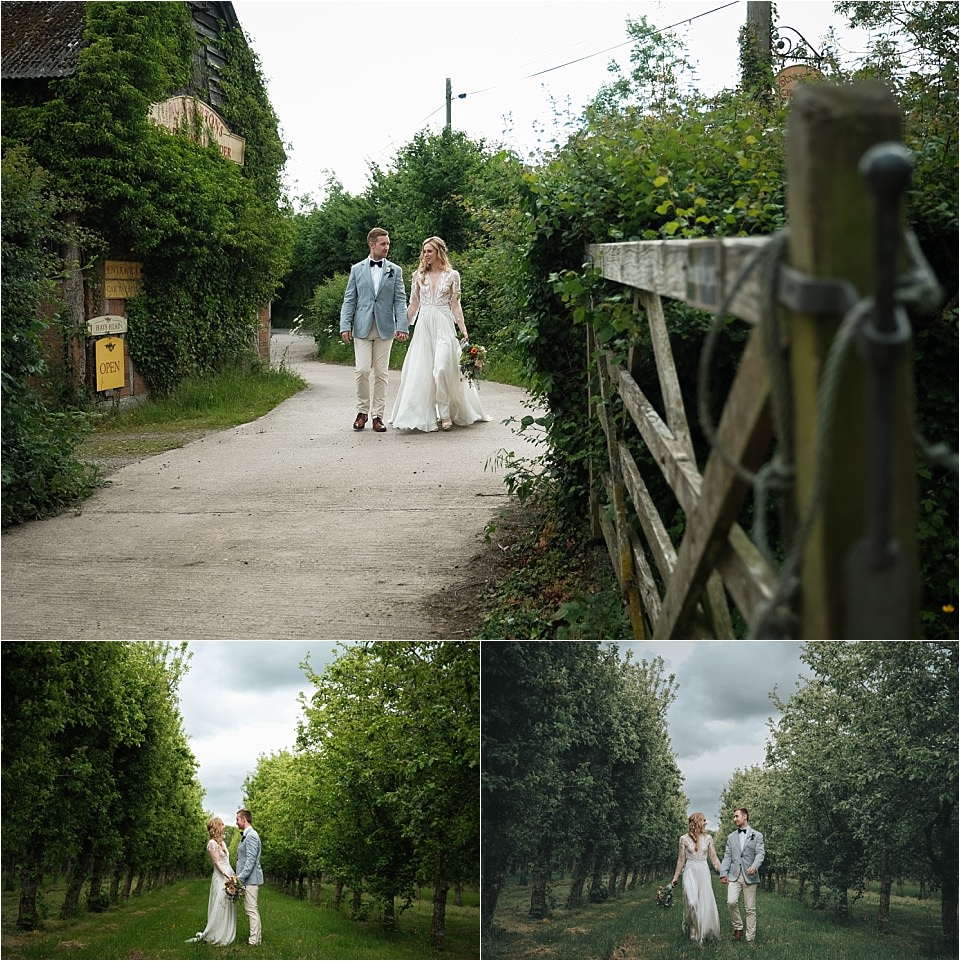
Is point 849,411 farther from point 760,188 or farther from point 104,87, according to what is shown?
point 104,87

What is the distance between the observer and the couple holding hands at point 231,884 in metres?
5.39

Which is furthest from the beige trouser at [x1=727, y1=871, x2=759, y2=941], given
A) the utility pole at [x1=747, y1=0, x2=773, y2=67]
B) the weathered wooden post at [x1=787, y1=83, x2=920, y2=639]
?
the utility pole at [x1=747, y1=0, x2=773, y2=67]

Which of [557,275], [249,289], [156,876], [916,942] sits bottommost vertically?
[156,876]

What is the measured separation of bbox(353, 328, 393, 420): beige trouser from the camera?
1118cm

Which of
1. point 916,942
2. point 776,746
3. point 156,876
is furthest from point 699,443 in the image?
point 156,876

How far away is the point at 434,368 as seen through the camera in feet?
36.9

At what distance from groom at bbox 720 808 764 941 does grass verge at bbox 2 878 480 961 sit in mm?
1172

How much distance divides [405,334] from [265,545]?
16.6 ft

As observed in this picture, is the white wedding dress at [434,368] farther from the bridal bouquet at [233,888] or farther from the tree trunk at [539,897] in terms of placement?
the tree trunk at [539,897]

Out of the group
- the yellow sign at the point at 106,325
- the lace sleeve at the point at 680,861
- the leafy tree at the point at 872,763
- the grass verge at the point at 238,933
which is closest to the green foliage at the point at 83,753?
the grass verge at the point at 238,933

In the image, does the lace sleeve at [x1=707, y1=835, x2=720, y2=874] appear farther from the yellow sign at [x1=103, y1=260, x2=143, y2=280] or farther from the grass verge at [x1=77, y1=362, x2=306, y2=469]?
the yellow sign at [x1=103, y1=260, x2=143, y2=280]

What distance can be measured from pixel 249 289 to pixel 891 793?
562 inches

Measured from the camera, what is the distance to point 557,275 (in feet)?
17.6

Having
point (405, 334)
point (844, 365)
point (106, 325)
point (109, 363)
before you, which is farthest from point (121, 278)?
point (844, 365)
